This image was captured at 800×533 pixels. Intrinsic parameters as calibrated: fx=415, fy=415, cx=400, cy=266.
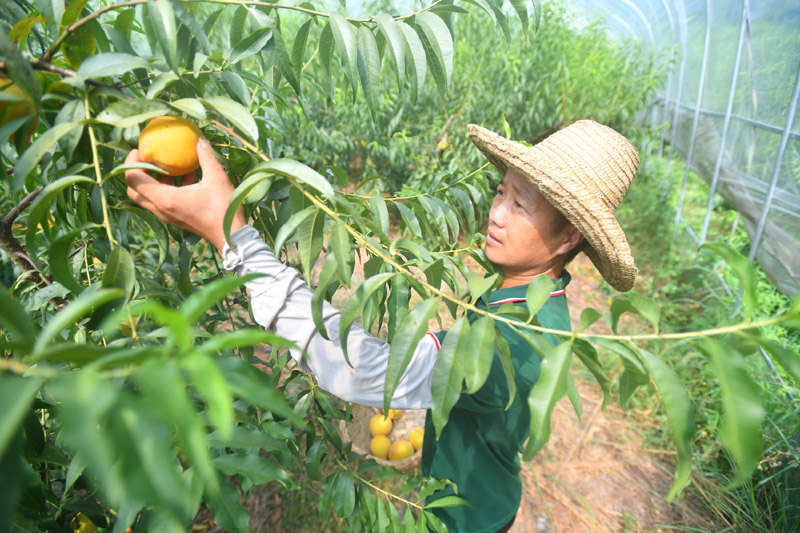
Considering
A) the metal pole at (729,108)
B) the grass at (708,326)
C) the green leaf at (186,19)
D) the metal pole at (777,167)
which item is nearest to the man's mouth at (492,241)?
the grass at (708,326)

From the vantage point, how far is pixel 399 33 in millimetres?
642

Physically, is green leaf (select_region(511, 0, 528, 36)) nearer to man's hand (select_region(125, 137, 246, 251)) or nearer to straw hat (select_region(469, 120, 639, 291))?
straw hat (select_region(469, 120, 639, 291))

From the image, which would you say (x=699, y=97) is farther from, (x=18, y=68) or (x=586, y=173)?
(x=18, y=68)

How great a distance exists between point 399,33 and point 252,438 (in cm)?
Result: 63

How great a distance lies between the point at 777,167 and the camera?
2.28m

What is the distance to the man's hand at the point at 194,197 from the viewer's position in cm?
58

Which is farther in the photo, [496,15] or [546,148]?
[546,148]

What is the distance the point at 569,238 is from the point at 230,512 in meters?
0.90

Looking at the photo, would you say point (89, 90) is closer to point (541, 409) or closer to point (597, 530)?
point (541, 409)

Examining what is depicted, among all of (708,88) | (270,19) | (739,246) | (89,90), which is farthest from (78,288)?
(708,88)

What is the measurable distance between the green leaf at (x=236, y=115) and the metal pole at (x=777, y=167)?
270cm

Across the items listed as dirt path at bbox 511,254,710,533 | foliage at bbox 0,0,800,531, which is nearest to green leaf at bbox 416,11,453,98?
foliage at bbox 0,0,800,531

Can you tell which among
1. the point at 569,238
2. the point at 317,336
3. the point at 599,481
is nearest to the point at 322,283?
the point at 317,336

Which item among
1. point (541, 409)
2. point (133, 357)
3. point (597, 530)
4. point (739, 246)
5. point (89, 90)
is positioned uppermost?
point (89, 90)
